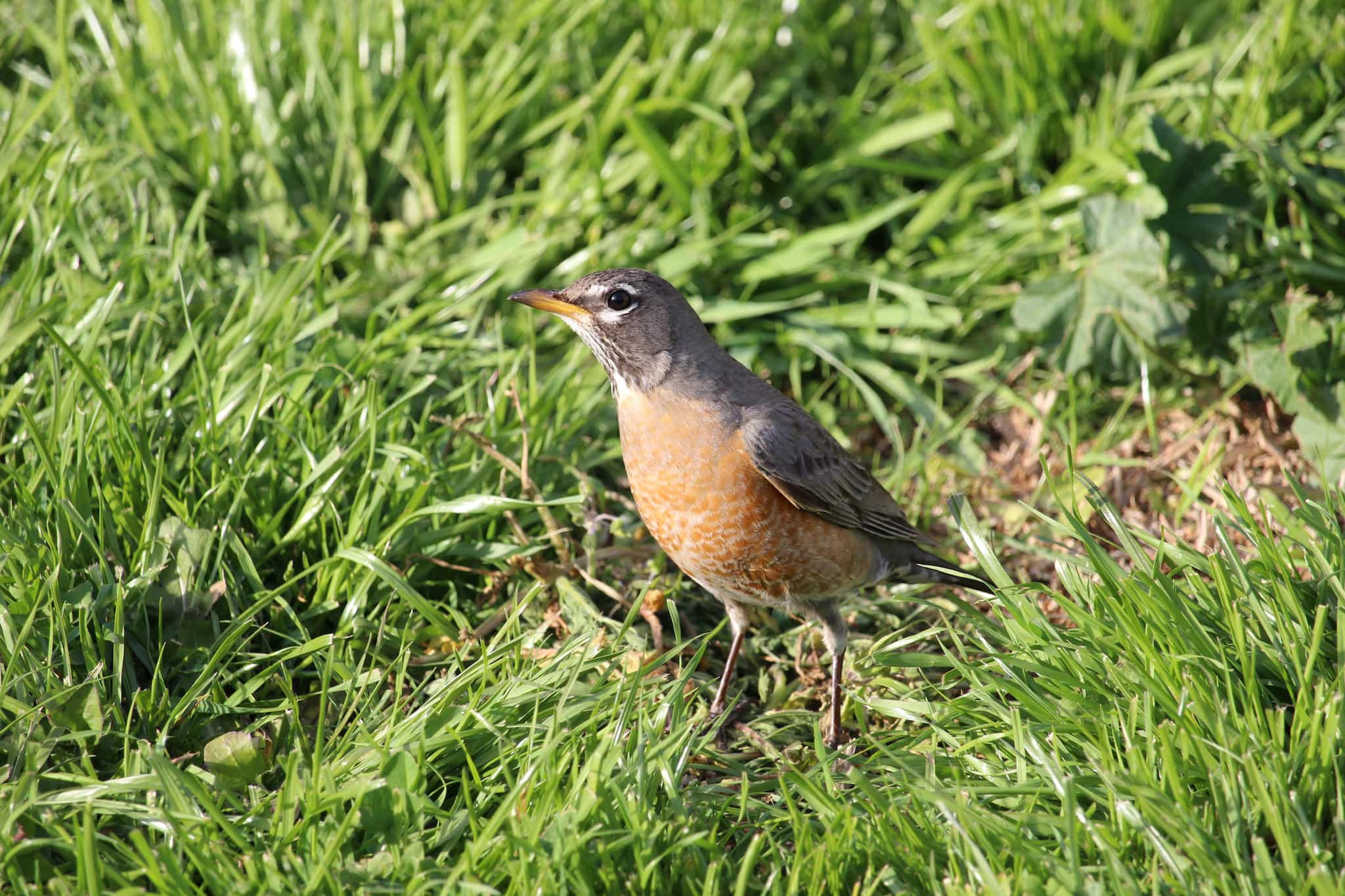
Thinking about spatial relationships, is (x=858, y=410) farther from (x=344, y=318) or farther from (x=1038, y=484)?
(x=344, y=318)

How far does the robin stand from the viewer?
3.92m

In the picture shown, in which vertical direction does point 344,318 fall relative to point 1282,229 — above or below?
above

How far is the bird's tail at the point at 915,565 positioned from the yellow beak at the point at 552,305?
1.51 m

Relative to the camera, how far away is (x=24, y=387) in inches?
161

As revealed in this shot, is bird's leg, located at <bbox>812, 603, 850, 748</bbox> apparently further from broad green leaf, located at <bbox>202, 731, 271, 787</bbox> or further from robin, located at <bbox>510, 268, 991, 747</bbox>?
broad green leaf, located at <bbox>202, 731, 271, 787</bbox>

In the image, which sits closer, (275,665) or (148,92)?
(275,665)

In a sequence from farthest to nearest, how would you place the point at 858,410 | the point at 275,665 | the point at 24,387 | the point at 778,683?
the point at 858,410
the point at 778,683
the point at 24,387
the point at 275,665

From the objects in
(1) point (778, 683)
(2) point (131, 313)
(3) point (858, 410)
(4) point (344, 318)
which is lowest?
(1) point (778, 683)

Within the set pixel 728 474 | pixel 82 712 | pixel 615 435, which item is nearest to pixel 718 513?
pixel 728 474

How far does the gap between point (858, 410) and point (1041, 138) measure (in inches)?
70.9

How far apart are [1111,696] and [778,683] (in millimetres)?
1460

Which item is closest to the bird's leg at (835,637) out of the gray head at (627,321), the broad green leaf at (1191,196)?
the gray head at (627,321)

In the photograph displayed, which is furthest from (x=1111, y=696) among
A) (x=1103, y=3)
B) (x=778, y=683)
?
(x=1103, y=3)

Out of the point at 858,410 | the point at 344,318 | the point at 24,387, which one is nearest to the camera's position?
the point at 24,387
